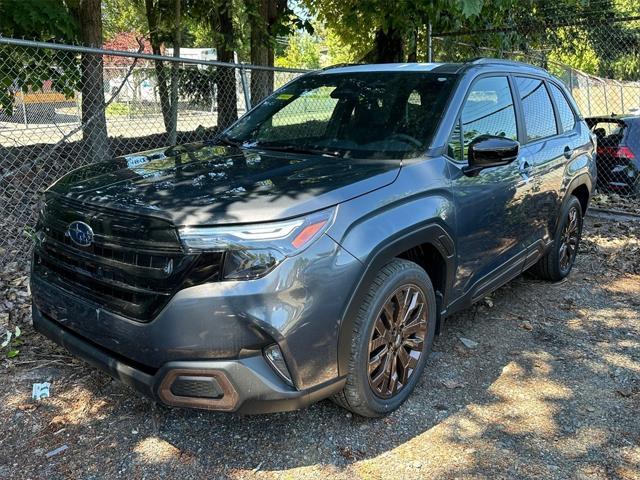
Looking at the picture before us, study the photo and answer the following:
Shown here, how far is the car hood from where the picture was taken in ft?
8.23

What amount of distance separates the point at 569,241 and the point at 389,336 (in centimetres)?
307

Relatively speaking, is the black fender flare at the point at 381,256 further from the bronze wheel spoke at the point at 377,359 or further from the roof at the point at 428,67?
the roof at the point at 428,67

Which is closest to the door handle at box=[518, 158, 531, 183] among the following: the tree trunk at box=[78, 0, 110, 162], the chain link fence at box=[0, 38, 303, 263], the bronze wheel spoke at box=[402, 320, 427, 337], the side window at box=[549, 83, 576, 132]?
the side window at box=[549, 83, 576, 132]

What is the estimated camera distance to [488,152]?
11.1 feet

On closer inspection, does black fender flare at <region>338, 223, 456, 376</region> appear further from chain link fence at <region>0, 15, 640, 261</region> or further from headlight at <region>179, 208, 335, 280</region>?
chain link fence at <region>0, 15, 640, 261</region>

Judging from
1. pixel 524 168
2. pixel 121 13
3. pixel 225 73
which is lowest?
pixel 524 168

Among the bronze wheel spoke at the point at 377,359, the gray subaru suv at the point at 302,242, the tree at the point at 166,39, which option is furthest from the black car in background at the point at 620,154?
the bronze wheel spoke at the point at 377,359

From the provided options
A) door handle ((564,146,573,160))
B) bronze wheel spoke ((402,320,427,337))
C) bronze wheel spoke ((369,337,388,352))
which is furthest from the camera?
door handle ((564,146,573,160))

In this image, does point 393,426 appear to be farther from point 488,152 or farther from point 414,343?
point 488,152

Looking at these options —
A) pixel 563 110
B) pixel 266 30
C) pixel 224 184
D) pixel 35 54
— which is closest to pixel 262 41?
pixel 266 30

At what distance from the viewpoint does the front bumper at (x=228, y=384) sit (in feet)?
7.92

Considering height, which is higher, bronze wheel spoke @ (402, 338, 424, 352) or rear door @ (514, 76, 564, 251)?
rear door @ (514, 76, 564, 251)

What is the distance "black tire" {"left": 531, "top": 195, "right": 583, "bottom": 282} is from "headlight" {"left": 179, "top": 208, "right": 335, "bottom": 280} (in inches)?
127

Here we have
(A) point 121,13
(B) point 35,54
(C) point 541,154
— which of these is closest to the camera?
(C) point 541,154
